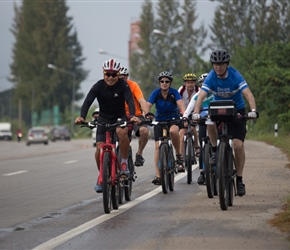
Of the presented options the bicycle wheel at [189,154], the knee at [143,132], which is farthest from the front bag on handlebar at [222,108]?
the bicycle wheel at [189,154]

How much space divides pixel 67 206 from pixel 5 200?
1745 millimetres

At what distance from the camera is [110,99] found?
12984mm

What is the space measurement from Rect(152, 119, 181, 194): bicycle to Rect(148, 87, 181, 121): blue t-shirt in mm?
459

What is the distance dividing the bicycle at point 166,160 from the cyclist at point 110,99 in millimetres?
1990

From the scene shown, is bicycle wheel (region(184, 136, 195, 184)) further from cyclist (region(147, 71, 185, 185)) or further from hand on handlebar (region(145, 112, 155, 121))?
hand on handlebar (region(145, 112, 155, 121))

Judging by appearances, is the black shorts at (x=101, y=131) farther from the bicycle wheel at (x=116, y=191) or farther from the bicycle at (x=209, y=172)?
the bicycle at (x=209, y=172)

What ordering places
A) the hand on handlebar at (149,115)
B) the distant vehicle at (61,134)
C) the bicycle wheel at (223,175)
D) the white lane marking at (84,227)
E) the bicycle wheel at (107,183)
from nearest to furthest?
the white lane marking at (84,227) → the bicycle wheel at (223,175) → the bicycle wheel at (107,183) → the hand on handlebar at (149,115) → the distant vehicle at (61,134)

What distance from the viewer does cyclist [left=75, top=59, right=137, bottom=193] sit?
42.2 ft

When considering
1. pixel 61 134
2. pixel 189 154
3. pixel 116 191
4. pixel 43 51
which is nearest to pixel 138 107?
pixel 189 154

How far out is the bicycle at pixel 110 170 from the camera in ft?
40.0

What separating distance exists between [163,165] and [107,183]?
3.02 m

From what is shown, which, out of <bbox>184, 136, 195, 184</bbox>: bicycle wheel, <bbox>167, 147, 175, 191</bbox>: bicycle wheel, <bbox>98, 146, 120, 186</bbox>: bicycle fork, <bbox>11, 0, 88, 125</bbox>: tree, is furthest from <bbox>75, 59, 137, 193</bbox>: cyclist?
<bbox>11, 0, 88, 125</bbox>: tree

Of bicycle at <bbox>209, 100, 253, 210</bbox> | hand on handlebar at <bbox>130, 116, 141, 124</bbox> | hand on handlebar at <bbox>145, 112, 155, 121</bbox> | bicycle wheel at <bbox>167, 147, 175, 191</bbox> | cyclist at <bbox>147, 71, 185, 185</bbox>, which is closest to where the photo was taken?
bicycle at <bbox>209, 100, 253, 210</bbox>

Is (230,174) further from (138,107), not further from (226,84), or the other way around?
(138,107)
